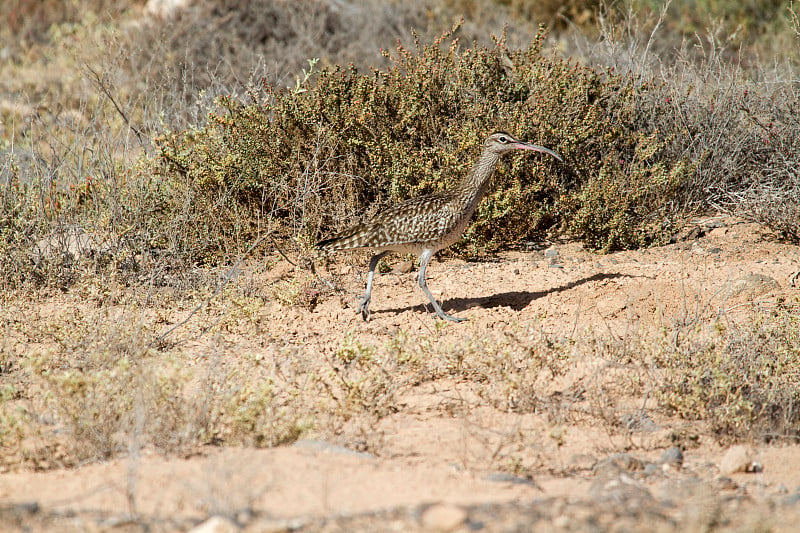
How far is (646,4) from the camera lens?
12.6 meters

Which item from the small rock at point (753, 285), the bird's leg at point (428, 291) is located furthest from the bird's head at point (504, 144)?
the small rock at point (753, 285)

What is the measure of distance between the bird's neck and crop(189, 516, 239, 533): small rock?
12.4ft

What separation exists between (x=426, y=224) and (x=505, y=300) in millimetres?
944

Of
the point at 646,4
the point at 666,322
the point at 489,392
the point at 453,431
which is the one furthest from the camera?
the point at 646,4

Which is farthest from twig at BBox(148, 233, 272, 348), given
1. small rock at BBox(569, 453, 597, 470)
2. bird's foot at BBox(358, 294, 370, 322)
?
small rock at BBox(569, 453, 597, 470)

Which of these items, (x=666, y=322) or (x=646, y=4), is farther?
(x=646, y=4)

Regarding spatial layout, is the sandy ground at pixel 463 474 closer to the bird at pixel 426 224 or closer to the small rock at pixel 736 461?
the small rock at pixel 736 461

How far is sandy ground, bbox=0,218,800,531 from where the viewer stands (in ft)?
10.8

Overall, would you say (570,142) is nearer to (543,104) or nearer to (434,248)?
(543,104)

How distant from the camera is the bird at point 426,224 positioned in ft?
20.7

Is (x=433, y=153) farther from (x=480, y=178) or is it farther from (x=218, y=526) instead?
(x=218, y=526)

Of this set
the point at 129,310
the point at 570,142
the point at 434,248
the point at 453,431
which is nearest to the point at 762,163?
the point at 570,142

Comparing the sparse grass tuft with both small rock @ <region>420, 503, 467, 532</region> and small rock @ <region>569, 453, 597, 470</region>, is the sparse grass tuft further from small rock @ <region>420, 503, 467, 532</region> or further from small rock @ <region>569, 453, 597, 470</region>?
small rock @ <region>420, 503, 467, 532</region>

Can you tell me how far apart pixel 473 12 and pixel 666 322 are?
340 inches
